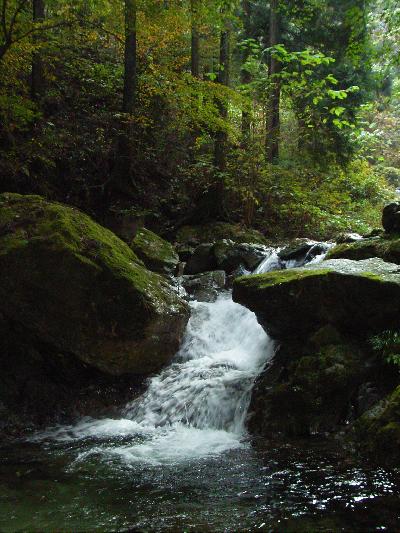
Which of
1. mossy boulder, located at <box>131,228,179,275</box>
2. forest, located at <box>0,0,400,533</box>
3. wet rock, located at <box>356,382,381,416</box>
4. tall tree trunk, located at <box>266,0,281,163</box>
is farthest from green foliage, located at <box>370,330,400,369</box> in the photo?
tall tree trunk, located at <box>266,0,281,163</box>

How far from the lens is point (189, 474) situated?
437 cm

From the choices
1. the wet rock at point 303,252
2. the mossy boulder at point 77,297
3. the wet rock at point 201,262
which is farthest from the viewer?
the wet rock at point 201,262

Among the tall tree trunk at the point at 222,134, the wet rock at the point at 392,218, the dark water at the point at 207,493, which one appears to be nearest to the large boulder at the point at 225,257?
the tall tree trunk at the point at 222,134

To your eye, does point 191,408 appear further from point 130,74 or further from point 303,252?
point 130,74

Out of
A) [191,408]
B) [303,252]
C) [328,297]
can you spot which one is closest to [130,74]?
[303,252]

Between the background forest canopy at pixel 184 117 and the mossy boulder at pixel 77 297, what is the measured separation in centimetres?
306

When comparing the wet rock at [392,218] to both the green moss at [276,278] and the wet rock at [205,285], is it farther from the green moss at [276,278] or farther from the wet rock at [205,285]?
the wet rock at [205,285]

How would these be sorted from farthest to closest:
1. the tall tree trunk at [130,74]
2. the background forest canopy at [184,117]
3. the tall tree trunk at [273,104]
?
the tall tree trunk at [273,104]
the tall tree trunk at [130,74]
the background forest canopy at [184,117]

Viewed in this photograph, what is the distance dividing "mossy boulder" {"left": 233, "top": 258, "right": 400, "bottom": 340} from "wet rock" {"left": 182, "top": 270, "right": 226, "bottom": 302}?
9.35 ft

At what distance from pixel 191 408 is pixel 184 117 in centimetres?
898

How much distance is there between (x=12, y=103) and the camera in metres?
8.51

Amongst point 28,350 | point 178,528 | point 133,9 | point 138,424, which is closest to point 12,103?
point 133,9

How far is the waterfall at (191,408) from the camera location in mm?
5230

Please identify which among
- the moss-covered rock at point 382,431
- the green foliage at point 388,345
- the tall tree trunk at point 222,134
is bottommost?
the moss-covered rock at point 382,431
